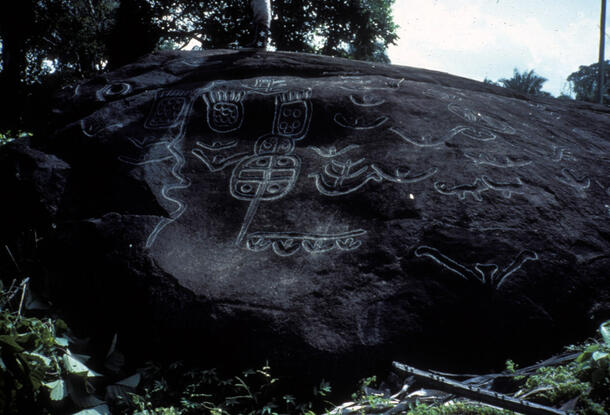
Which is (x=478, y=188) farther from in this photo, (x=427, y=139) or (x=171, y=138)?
(x=171, y=138)

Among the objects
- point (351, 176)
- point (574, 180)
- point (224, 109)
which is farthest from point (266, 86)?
point (574, 180)

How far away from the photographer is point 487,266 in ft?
8.92

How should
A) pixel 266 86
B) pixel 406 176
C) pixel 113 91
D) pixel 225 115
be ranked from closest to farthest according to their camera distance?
pixel 406 176
pixel 225 115
pixel 266 86
pixel 113 91

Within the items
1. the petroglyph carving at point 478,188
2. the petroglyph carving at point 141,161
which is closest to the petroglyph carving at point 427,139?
the petroglyph carving at point 478,188

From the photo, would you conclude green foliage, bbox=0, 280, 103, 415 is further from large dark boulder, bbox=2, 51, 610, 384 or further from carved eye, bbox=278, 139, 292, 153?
carved eye, bbox=278, 139, 292, 153

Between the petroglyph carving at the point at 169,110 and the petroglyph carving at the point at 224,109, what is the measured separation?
21cm

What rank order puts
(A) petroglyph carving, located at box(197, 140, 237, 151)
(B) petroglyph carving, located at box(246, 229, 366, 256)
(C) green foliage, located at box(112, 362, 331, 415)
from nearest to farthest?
(C) green foliage, located at box(112, 362, 331, 415) < (B) petroglyph carving, located at box(246, 229, 366, 256) < (A) petroglyph carving, located at box(197, 140, 237, 151)

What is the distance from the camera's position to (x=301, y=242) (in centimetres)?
301

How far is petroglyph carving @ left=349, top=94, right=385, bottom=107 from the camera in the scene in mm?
3918

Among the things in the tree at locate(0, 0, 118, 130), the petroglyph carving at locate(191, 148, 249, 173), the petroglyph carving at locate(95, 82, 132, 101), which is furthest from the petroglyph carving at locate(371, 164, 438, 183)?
the tree at locate(0, 0, 118, 130)

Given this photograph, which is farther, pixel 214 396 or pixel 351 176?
pixel 351 176

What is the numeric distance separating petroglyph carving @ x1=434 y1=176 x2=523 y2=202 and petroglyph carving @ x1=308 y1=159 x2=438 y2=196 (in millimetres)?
160

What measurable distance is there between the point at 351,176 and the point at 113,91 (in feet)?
9.10

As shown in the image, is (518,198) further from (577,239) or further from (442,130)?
(442,130)
